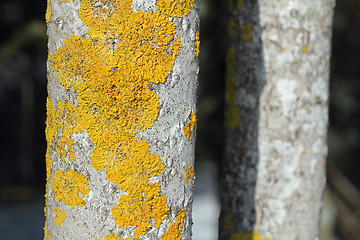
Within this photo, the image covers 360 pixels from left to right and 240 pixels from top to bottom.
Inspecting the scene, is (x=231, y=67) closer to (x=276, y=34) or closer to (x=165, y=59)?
(x=276, y=34)

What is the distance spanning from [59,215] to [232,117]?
118cm

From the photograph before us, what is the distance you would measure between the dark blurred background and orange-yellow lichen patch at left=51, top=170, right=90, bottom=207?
5175 mm

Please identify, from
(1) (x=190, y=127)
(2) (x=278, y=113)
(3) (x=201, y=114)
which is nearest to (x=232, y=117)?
(2) (x=278, y=113)

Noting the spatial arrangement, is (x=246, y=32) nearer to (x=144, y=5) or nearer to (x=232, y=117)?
(x=232, y=117)

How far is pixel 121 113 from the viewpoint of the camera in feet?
3.87

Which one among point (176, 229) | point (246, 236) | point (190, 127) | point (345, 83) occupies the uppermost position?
point (190, 127)

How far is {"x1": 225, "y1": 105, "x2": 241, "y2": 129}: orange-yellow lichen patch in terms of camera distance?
224cm

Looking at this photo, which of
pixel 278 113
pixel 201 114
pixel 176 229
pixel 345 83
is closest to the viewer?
pixel 176 229

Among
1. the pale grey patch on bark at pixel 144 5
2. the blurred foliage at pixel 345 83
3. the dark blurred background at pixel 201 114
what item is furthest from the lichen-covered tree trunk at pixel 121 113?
the blurred foliage at pixel 345 83

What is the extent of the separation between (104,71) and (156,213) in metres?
0.39

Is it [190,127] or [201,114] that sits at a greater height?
[190,127]

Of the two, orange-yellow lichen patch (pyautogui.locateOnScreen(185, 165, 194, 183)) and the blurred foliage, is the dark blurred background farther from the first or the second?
orange-yellow lichen patch (pyautogui.locateOnScreen(185, 165, 194, 183))

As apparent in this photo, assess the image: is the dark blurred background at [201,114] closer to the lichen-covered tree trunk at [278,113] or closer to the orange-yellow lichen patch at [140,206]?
the lichen-covered tree trunk at [278,113]

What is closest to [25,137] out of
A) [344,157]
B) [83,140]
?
[344,157]
